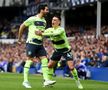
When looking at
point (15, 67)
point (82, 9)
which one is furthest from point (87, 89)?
point (82, 9)

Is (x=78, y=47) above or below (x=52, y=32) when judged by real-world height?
below

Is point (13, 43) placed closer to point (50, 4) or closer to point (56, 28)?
point (50, 4)

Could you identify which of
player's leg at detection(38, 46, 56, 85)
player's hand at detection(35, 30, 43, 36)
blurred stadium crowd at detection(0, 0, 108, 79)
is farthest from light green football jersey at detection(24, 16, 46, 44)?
blurred stadium crowd at detection(0, 0, 108, 79)

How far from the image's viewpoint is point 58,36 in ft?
53.9

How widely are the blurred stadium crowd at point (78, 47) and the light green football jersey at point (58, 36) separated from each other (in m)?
9.44

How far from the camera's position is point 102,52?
28062 millimetres

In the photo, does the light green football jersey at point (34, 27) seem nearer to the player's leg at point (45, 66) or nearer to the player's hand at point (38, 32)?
the player's hand at point (38, 32)

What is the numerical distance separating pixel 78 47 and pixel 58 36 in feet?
58.0

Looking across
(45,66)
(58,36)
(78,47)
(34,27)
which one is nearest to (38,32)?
(34,27)

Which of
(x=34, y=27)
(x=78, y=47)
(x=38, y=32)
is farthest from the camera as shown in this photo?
(x=78, y=47)

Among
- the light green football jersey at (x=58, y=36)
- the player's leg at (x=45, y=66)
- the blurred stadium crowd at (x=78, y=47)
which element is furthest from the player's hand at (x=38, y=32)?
the blurred stadium crowd at (x=78, y=47)

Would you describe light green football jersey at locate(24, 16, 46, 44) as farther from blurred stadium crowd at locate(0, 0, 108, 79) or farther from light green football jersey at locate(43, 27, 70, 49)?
blurred stadium crowd at locate(0, 0, 108, 79)

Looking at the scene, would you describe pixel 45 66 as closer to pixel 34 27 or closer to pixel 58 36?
pixel 58 36

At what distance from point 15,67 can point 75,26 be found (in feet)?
40.3
